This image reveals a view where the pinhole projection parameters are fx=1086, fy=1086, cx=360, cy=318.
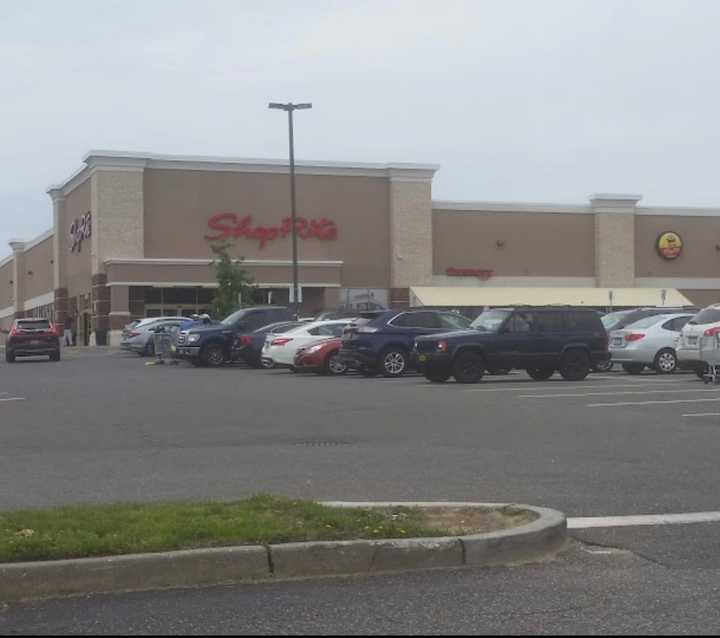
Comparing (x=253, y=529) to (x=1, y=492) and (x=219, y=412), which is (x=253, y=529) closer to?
(x=1, y=492)

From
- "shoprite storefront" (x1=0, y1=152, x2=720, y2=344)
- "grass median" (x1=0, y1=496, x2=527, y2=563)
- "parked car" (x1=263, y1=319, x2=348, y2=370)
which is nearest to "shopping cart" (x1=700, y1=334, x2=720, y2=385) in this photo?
"parked car" (x1=263, y1=319, x2=348, y2=370)

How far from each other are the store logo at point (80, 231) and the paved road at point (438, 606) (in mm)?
57956

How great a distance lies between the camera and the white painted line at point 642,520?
8344mm

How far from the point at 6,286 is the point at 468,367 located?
3501 inches

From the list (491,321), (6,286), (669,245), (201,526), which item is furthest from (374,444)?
(6,286)

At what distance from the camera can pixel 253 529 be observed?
723 cm

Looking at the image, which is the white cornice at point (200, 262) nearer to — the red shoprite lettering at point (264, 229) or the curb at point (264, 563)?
the red shoprite lettering at point (264, 229)

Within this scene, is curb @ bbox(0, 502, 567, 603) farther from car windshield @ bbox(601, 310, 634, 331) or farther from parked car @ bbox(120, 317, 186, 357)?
parked car @ bbox(120, 317, 186, 357)

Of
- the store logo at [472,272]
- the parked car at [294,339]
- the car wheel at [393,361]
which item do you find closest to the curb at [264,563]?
the car wheel at [393,361]

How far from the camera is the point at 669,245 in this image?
67.1 m

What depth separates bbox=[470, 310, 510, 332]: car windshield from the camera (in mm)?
22906

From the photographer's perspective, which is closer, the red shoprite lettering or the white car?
the white car

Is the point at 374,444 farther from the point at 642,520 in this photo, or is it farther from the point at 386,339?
the point at 386,339

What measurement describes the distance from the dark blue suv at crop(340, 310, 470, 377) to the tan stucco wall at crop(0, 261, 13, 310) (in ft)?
262
